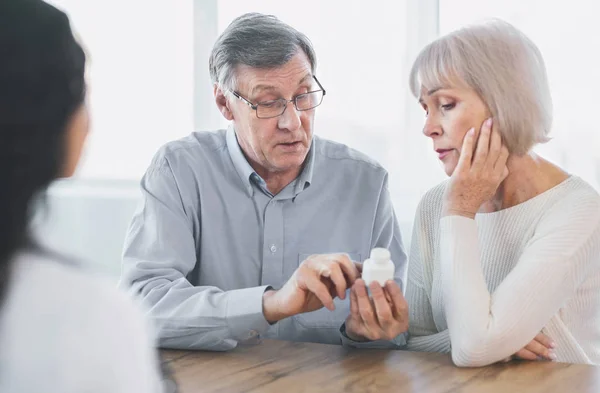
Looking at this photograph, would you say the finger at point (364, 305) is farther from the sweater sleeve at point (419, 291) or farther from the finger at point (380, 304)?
the sweater sleeve at point (419, 291)

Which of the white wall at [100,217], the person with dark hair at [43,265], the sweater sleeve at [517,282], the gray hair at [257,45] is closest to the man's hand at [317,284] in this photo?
the sweater sleeve at [517,282]

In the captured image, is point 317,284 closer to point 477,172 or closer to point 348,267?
point 348,267

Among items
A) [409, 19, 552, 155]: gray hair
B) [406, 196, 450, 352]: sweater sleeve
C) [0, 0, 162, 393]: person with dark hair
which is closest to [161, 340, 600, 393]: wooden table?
[406, 196, 450, 352]: sweater sleeve

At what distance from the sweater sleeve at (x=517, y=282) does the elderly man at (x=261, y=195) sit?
0.42m

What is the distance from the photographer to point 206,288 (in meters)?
1.78

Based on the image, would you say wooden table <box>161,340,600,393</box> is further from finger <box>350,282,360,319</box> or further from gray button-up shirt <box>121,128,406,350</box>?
gray button-up shirt <box>121,128,406,350</box>

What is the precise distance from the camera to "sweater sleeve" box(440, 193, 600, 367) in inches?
58.6

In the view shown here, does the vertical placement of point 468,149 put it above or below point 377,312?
above

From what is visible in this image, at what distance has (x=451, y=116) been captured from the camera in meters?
1.74

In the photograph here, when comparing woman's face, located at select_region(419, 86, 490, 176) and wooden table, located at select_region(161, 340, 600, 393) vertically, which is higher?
woman's face, located at select_region(419, 86, 490, 176)

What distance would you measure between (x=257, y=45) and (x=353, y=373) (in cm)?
98

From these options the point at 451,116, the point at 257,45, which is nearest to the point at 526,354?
the point at 451,116

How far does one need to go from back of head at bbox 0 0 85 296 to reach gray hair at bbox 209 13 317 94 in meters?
1.30

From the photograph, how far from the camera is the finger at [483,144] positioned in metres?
1.71
